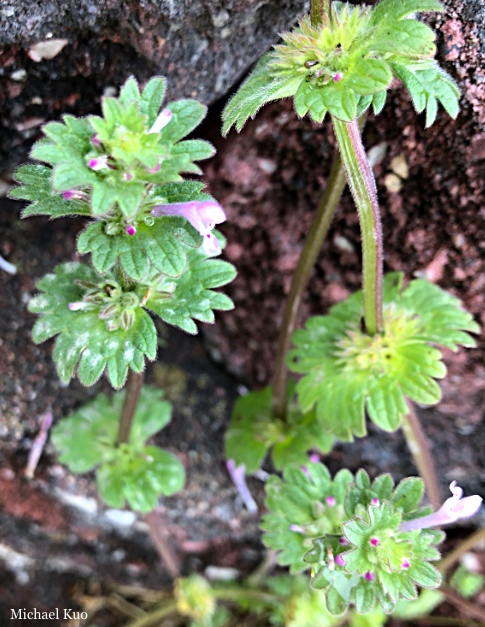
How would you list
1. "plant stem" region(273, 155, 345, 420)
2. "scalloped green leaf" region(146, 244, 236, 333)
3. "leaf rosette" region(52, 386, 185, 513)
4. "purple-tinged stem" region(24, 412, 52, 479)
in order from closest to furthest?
"scalloped green leaf" region(146, 244, 236, 333) < "plant stem" region(273, 155, 345, 420) < "leaf rosette" region(52, 386, 185, 513) < "purple-tinged stem" region(24, 412, 52, 479)

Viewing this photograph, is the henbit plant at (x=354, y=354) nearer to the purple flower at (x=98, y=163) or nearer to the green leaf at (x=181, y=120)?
the green leaf at (x=181, y=120)

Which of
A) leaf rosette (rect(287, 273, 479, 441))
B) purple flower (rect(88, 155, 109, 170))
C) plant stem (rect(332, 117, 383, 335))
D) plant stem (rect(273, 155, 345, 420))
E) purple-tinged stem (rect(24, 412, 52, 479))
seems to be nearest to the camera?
purple flower (rect(88, 155, 109, 170))

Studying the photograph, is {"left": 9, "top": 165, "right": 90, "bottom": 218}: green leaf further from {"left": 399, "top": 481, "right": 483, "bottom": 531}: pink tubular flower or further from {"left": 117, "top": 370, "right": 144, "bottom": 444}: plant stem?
{"left": 399, "top": 481, "right": 483, "bottom": 531}: pink tubular flower

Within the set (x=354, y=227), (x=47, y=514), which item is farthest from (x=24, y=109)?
(x=47, y=514)

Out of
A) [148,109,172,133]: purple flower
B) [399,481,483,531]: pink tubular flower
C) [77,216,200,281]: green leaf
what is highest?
[148,109,172,133]: purple flower

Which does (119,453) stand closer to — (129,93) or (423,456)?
(423,456)

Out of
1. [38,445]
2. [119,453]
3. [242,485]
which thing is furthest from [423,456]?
[38,445]

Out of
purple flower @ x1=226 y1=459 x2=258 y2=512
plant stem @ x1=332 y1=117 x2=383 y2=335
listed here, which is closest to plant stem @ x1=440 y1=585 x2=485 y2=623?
purple flower @ x1=226 y1=459 x2=258 y2=512

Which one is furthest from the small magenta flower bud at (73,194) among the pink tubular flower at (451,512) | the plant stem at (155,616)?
the plant stem at (155,616)
